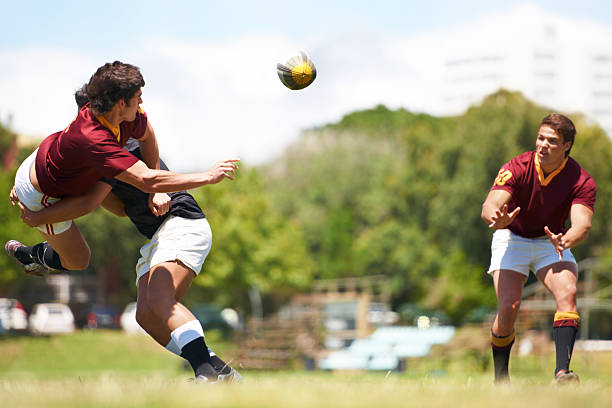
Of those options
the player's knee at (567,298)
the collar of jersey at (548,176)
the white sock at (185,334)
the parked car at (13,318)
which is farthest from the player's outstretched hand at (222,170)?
the parked car at (13,318)

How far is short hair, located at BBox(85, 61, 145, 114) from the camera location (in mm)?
5910

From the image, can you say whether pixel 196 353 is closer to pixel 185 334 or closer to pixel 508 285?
pixel 185 334

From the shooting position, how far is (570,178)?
703 cm

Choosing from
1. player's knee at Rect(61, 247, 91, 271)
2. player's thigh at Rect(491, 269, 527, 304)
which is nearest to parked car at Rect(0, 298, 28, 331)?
player's knee at Rect(61, 247, 91, 271)

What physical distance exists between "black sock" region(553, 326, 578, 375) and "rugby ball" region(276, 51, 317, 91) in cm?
346

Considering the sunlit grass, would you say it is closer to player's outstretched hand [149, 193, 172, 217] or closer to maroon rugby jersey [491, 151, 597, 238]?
player's outstretched hand [149, 193, 172, 217]

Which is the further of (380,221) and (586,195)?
(380,221)

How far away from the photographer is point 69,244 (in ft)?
22.7

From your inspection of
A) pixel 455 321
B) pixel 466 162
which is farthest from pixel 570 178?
pixel 455 321

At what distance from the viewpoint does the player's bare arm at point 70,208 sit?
630 cm

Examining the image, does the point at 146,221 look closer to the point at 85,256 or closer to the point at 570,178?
the point at 85,256

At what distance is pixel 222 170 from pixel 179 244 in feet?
3.07

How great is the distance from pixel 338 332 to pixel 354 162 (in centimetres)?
2770

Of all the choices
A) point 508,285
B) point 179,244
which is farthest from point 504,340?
point 179,244
